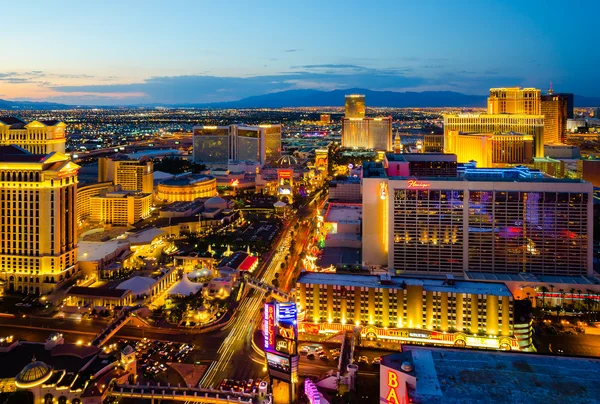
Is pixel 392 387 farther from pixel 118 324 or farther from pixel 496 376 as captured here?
pixel 118 324

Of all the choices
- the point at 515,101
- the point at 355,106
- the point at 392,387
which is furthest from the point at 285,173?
the point at 392,387

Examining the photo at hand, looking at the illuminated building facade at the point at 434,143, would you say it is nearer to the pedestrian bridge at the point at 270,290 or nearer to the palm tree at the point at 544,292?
the palm tree at the point at 544,292

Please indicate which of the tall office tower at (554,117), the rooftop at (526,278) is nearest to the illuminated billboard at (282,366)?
the rooftop at (526,278)

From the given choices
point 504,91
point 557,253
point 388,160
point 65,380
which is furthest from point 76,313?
point 504,91

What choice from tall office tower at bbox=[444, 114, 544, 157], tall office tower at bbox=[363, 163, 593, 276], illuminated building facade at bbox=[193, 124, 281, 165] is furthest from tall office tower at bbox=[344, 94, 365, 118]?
tall office tower at bbox=[363, 163, 593, 276]

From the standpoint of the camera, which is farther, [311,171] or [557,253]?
[311,171]

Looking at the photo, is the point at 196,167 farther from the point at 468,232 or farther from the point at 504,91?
the point at 468,232
